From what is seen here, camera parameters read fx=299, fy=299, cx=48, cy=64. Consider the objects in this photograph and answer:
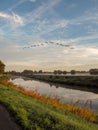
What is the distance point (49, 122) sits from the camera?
14352 mm

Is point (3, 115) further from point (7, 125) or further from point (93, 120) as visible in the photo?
point (93, 120)

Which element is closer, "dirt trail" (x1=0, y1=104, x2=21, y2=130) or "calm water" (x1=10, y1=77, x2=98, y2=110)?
"dirt trail" (x1=0, y1=104, x2=21, y2=130)

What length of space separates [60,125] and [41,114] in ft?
6.48

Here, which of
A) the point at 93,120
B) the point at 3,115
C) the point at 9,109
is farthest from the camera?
the point at 93,120

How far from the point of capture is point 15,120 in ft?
46.3

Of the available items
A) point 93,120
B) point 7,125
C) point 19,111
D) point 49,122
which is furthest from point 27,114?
point 93,120

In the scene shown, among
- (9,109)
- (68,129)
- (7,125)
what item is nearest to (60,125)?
(68,129)

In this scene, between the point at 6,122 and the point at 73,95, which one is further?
the point at 73,95

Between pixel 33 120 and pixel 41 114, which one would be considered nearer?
pixel 33 120

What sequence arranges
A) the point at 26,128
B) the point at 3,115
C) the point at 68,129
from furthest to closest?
the point at 3,115 < the point at 68,129 < the point at 26,128

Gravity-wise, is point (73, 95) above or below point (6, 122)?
below

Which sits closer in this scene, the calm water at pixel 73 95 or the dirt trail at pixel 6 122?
the dirt trail at pixel 6 122

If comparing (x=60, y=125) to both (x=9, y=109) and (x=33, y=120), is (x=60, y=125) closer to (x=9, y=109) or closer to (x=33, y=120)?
(x=33, y=120)

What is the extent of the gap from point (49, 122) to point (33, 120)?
78cm
